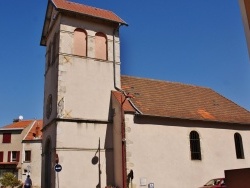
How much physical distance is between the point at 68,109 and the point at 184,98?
9.83 metres

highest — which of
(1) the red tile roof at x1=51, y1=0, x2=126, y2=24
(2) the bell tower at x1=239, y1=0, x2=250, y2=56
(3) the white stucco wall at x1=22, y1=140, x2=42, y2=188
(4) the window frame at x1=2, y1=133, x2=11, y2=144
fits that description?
(1) the red tile roof at x1=51, y1=0, x2=126, y2=24

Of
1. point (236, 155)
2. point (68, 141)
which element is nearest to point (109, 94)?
point (68, 141)

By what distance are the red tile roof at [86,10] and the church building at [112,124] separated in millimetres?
78

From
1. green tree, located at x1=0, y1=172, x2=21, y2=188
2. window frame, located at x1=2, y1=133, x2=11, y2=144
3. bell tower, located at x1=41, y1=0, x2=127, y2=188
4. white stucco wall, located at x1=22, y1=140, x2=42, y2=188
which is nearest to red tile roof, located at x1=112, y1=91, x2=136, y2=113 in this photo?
bell tower, located at x1=41, y1=0, x2=127, y2=188

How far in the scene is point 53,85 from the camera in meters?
21.4

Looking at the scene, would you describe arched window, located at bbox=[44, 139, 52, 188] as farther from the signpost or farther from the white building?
the white building

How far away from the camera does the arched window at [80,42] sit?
21516 millimetres

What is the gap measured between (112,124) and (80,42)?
251 inches

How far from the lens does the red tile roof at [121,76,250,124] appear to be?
2156cm

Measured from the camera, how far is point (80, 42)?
71.6ft

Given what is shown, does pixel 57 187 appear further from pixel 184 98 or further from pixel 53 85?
pixel 184 98

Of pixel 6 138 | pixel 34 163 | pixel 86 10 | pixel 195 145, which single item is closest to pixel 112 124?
pixel 195 145

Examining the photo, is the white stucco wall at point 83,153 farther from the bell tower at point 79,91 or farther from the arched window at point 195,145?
the arched window at point 195,145

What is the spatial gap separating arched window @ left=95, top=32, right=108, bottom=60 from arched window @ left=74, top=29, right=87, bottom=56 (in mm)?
904
